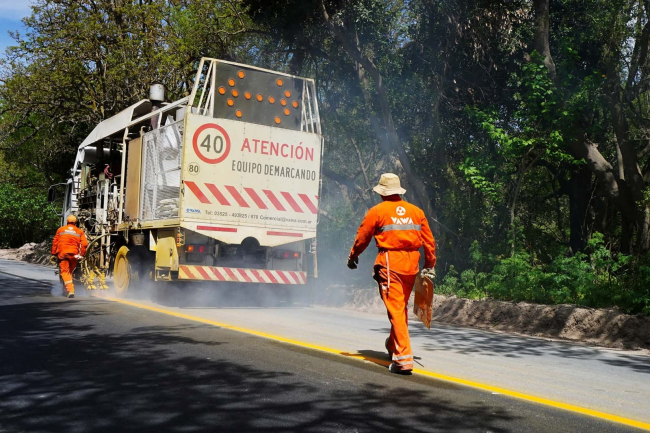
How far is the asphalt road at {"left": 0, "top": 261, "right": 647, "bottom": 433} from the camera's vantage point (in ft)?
15.6

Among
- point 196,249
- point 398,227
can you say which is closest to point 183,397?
point 398,227

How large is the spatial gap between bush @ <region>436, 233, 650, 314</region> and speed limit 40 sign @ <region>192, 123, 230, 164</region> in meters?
5.36

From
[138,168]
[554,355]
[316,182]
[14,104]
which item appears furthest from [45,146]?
[554,355]

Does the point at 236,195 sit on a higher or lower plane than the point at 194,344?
higher

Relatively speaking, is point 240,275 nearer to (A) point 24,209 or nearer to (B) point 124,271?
(B) point 124,271

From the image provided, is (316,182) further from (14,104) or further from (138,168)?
(14,104)

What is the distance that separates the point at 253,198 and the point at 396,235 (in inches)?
260

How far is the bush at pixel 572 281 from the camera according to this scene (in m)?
10.8

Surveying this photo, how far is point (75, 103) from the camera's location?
98.0ft

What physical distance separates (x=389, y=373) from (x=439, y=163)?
11.2 m

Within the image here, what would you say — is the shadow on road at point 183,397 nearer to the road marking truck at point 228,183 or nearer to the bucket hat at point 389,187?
the bucket hat at point 389,187

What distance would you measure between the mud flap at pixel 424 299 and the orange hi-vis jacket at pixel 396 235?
1.06ft

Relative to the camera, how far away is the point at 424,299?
288 inches

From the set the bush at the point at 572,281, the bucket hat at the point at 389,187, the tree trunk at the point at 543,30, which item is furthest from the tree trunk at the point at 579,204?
the bucket hat at the point at 389,187
